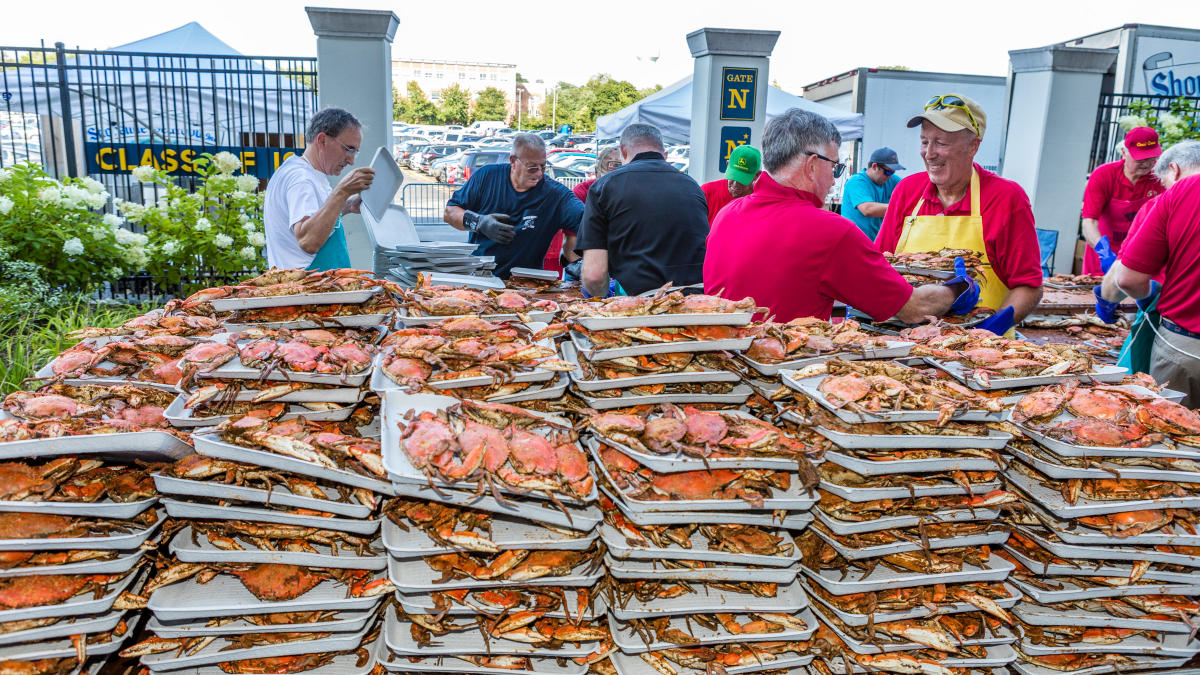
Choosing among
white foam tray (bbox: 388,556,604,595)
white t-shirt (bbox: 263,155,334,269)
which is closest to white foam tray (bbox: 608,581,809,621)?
white foam tray (bbox: 388,556,604,595)

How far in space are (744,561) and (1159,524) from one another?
3.92 feet

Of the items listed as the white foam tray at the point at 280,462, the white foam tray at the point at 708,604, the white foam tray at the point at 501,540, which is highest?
the white foam tray at the point at 280,462

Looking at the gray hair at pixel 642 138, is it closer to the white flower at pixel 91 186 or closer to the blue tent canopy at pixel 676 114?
the white flower at pixel 91 186

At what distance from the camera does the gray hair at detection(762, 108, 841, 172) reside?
118 inches

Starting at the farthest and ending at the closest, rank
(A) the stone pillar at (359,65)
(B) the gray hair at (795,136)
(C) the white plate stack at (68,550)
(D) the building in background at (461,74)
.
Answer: (D) the building in background at (461,74)
(A) the stone pillar at (359,65)
(B) the gray hair at (795,136)
(C) the white plate stack at (68,550)

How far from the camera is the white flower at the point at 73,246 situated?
19.4ft

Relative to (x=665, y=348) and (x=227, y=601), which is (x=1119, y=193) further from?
(x=227, y=601)

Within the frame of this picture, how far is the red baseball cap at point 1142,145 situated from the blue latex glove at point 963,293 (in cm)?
488

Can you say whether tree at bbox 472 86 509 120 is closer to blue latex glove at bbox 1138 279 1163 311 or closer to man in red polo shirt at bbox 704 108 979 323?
blue latex glove at bbox 1138 279 1163 311

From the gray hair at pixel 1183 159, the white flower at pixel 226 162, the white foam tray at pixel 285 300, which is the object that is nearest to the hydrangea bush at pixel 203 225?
the white flower at pixel 226 162

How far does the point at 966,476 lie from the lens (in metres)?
1.97

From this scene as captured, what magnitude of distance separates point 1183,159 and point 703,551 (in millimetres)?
4787

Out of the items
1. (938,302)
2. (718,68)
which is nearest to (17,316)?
(938,302)

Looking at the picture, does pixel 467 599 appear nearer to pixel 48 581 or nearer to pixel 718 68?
pixel 48 581
